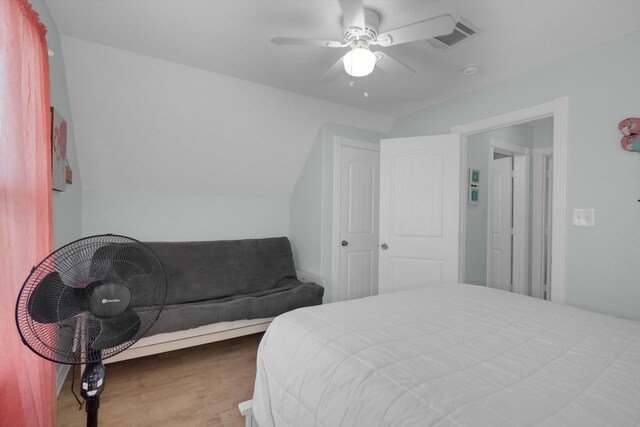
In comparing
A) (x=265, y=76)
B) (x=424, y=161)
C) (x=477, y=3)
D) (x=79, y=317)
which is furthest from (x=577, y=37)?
(x=79, y=317)

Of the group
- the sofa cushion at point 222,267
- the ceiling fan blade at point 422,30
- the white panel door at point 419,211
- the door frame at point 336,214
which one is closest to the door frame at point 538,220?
the white panel door at point 419,211

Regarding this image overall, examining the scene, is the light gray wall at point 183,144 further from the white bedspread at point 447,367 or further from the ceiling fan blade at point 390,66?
the white bedspread at point 447,367

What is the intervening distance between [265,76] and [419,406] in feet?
8.39

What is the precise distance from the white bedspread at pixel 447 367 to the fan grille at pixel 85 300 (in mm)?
576

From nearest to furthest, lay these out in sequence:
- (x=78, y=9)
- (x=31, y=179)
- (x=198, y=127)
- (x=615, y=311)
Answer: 1. (x=31, y=179)
2. (x=78, y=9)
3. (x=615, y=311)
4. (x=198, y=127)

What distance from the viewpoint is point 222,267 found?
9.89ft

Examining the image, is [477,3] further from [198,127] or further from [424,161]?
[198,127]

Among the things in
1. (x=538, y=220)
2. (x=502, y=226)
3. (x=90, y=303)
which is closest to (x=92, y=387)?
(x=90, y=303)

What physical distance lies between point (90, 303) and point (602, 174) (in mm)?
2843

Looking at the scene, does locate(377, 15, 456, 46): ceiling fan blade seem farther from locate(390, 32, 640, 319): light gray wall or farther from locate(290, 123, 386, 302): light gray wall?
locate(290, 123, 386, 302): light gray wall

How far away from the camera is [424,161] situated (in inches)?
117

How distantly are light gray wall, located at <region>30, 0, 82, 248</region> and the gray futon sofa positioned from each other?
2.03 feet

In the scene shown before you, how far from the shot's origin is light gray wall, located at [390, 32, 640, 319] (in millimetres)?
1899

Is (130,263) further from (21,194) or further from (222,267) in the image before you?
(222,267)
